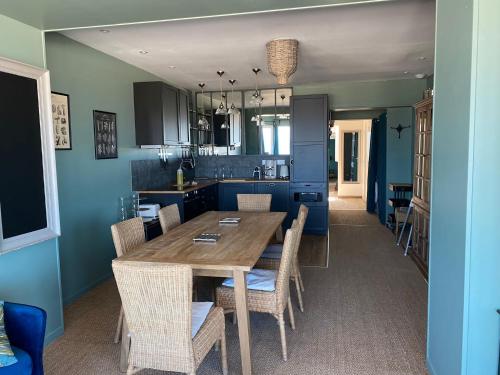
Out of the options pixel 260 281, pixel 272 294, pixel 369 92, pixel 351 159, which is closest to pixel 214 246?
pixel 260 281

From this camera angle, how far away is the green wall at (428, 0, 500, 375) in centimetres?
171

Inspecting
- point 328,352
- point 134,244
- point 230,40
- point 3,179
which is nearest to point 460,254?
point 328,352

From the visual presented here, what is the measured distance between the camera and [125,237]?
2.83m

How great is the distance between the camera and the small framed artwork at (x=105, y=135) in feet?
13.3

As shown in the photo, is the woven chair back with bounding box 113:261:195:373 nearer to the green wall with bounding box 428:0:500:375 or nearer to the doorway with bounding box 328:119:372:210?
the green wall with bounding box 428:0:500:375

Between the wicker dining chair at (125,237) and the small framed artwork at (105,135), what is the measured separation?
4.61 ft

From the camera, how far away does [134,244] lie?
116 inches

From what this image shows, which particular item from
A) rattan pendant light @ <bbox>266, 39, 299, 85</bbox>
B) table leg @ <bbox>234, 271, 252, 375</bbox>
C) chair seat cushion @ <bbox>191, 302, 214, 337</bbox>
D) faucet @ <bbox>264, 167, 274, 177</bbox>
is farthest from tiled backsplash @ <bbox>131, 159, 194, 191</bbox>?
table leg @ <bbox>234, 271, 252, 375</bbox>

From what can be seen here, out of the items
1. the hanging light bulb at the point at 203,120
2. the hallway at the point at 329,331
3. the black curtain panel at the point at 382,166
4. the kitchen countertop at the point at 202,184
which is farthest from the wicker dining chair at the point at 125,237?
the black curtain panel at the point at 382,166

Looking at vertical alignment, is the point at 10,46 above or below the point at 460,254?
above

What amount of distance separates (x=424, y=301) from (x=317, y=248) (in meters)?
2.04

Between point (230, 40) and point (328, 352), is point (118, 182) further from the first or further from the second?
point (328, 352)

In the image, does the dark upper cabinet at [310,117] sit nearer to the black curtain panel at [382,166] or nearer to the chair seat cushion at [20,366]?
the black curtain panel at [382,166]

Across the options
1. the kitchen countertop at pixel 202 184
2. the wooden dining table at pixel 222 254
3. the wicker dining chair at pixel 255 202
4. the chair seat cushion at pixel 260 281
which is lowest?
the chair seat cushion at pixel 260 281
